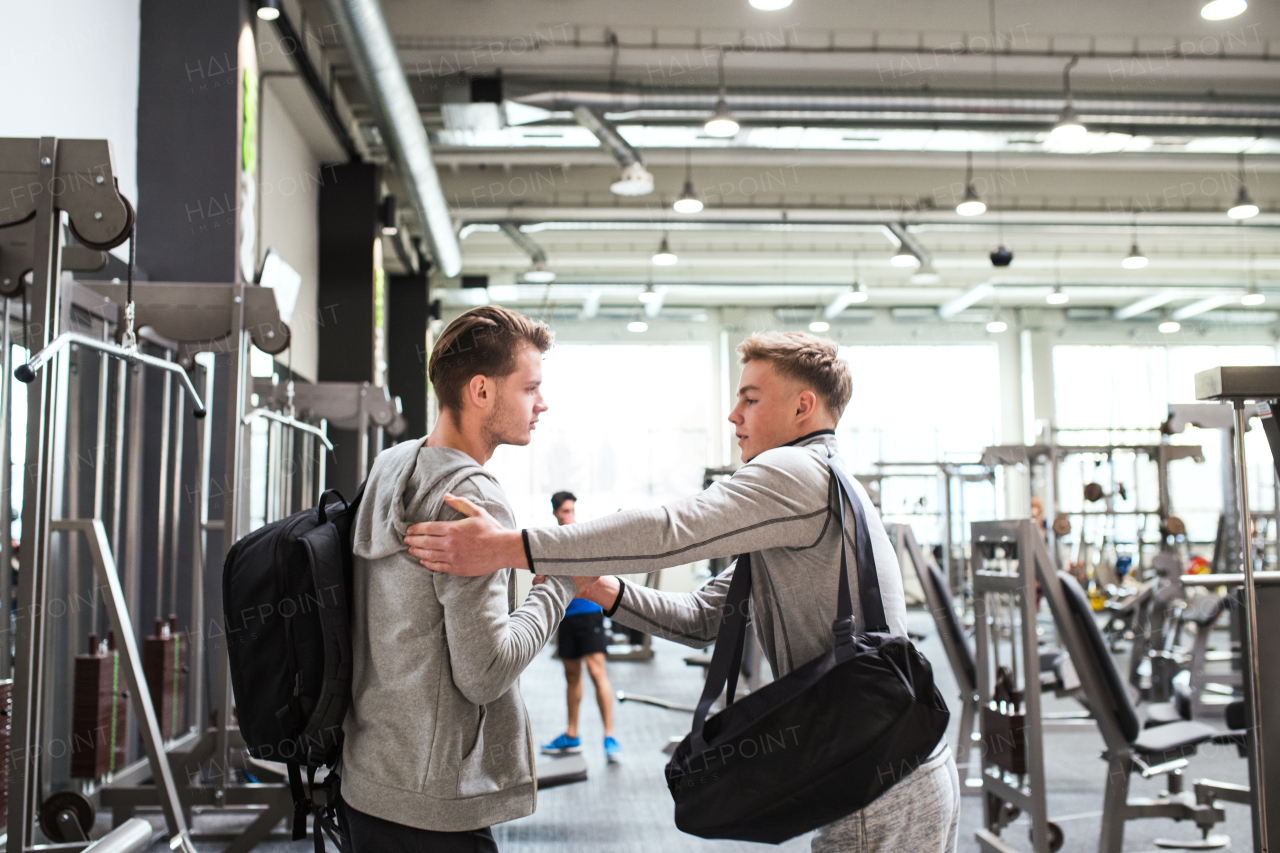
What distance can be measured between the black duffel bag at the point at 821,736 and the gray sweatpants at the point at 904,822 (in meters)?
0.05

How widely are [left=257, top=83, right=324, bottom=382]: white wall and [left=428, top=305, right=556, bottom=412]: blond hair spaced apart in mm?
5406

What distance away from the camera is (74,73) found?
436 cm

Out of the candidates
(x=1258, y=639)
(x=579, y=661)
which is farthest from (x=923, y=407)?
(x=1258, y=639)

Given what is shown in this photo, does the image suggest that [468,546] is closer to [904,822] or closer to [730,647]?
[730,647]

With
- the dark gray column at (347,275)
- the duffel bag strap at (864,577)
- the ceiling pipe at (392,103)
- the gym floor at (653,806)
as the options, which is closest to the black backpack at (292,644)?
the duffel bag strap at (864,577)

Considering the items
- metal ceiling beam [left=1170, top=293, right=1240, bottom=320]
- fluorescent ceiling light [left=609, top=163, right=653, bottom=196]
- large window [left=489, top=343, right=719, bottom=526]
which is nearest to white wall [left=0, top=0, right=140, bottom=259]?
fluorescent ceiling light [left=609, top=163, right=653, bottom=196]

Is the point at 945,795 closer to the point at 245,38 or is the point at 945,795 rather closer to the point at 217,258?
the point at 217,258

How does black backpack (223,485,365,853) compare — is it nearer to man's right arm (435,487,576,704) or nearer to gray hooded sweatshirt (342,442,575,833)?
gray hooded sweatshirt (342,442,575,833)

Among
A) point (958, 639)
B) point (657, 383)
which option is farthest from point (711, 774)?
point (657, 383)

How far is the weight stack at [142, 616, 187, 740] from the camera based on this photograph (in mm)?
3969

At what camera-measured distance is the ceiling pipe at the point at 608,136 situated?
7.45 meters

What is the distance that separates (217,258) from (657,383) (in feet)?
37.4

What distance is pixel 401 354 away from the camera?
39.3 ft

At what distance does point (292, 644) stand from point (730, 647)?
0.60m
